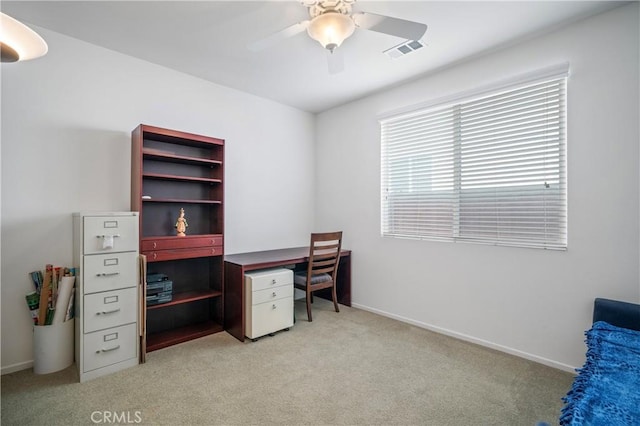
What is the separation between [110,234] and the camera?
2.19 metres

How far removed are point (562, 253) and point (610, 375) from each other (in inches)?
48.0

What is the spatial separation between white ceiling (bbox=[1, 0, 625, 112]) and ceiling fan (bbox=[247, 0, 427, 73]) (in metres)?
0.20

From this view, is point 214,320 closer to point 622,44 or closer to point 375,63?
point 375,63

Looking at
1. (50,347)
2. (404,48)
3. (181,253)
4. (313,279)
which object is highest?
(404,48)

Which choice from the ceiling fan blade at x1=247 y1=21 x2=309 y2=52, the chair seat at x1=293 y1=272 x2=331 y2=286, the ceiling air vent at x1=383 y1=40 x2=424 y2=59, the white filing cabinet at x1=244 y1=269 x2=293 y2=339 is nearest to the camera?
the ceiling fan blade at x1=247 y1=21 x2=309 y2=52

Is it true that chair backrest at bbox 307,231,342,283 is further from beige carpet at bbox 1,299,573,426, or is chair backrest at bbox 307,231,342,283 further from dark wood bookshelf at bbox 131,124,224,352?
dark wood bookshelf at bbox 131,124,224,352

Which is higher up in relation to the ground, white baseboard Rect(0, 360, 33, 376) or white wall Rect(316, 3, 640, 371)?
white wall Rect(316, 3, 640, 371)

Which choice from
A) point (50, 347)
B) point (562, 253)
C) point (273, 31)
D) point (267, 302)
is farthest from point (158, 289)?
point (562, 253)

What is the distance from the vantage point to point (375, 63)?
110 inches

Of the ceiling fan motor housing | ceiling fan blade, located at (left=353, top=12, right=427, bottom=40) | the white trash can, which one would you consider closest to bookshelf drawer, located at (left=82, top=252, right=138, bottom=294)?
the white trash can

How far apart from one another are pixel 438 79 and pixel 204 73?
7.58 ft

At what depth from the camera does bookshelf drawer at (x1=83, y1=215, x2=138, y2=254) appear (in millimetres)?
2100

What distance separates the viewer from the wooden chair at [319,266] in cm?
312

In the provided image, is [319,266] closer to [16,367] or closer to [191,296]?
[191,296]
